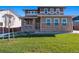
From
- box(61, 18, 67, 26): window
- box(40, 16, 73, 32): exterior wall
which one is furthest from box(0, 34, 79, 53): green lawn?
box(61, 18, 67, 26): window

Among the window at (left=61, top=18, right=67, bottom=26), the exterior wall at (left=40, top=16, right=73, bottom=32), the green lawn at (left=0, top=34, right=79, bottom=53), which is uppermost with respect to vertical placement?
the window at (left=61, top=18, right=67, bottom=26)

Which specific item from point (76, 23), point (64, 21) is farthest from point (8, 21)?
point (76, 23)

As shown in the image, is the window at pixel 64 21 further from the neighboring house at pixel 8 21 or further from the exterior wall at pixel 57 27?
the neighboring house at pixel 8 21

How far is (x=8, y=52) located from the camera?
9.20m

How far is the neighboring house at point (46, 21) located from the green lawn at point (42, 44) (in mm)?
231

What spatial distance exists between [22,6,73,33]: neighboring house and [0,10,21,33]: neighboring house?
17 cm

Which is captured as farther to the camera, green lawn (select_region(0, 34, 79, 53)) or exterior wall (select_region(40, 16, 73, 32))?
exterior wall (select_region(40, 16, 73, 32))

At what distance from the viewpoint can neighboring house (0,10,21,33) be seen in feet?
30.3

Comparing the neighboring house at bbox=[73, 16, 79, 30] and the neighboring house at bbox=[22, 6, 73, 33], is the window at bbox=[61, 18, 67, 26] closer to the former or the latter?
the neighboring house at bbox=[22, 6, 73, 33]

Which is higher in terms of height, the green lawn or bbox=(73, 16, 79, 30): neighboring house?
bbox=(73, 16, 79, 30): neighboring house

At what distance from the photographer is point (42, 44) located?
9.27 m

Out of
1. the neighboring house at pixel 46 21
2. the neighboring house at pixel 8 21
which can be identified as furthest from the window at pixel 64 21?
the neighboring house at pixel 8 21
